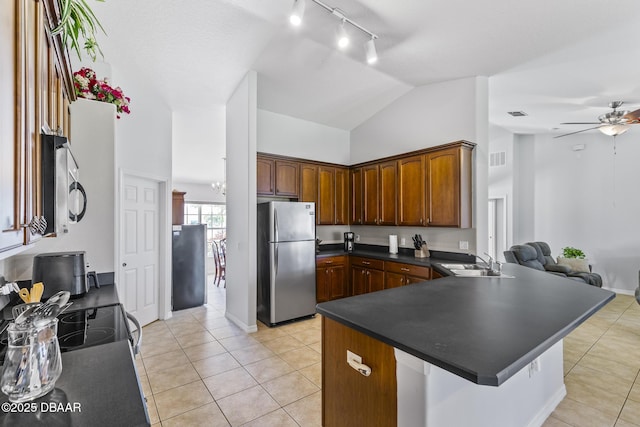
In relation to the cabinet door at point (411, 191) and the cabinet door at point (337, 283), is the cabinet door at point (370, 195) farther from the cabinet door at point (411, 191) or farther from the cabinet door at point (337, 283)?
the cabinet door at point (337, 283)

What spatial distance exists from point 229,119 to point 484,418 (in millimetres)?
4299

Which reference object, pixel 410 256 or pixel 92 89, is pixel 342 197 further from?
pixel 92 89

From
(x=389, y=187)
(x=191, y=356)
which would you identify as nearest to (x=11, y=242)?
(x=191, y=356)

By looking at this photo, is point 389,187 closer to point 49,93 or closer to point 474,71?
point 474,71

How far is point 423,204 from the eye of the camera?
163 inches

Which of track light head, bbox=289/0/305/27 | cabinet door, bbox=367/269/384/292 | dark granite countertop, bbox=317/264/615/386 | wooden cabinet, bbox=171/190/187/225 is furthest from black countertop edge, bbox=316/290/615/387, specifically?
wooden cabinet, bbox=171/190/187/225

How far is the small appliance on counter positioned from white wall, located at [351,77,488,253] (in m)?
3.96

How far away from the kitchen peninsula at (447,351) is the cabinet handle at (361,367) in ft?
0.07

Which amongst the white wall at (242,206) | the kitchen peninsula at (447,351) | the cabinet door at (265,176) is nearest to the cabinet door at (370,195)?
the cabinet door at (265,176)

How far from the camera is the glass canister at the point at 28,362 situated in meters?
0.88

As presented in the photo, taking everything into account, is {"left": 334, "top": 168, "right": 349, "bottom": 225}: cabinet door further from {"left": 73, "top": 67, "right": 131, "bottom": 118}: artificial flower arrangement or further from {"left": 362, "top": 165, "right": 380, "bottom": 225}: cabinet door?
{"left": 73, "top": 67, "right": 131, "bottom": 118}: artificial flower arrangement

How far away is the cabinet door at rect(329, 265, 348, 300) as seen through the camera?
15.4 ft

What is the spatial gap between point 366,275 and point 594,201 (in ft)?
15.9

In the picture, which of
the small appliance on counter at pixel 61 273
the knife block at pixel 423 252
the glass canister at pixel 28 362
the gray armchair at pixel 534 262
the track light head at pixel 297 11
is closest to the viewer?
the glass canister at pixel 28 362
